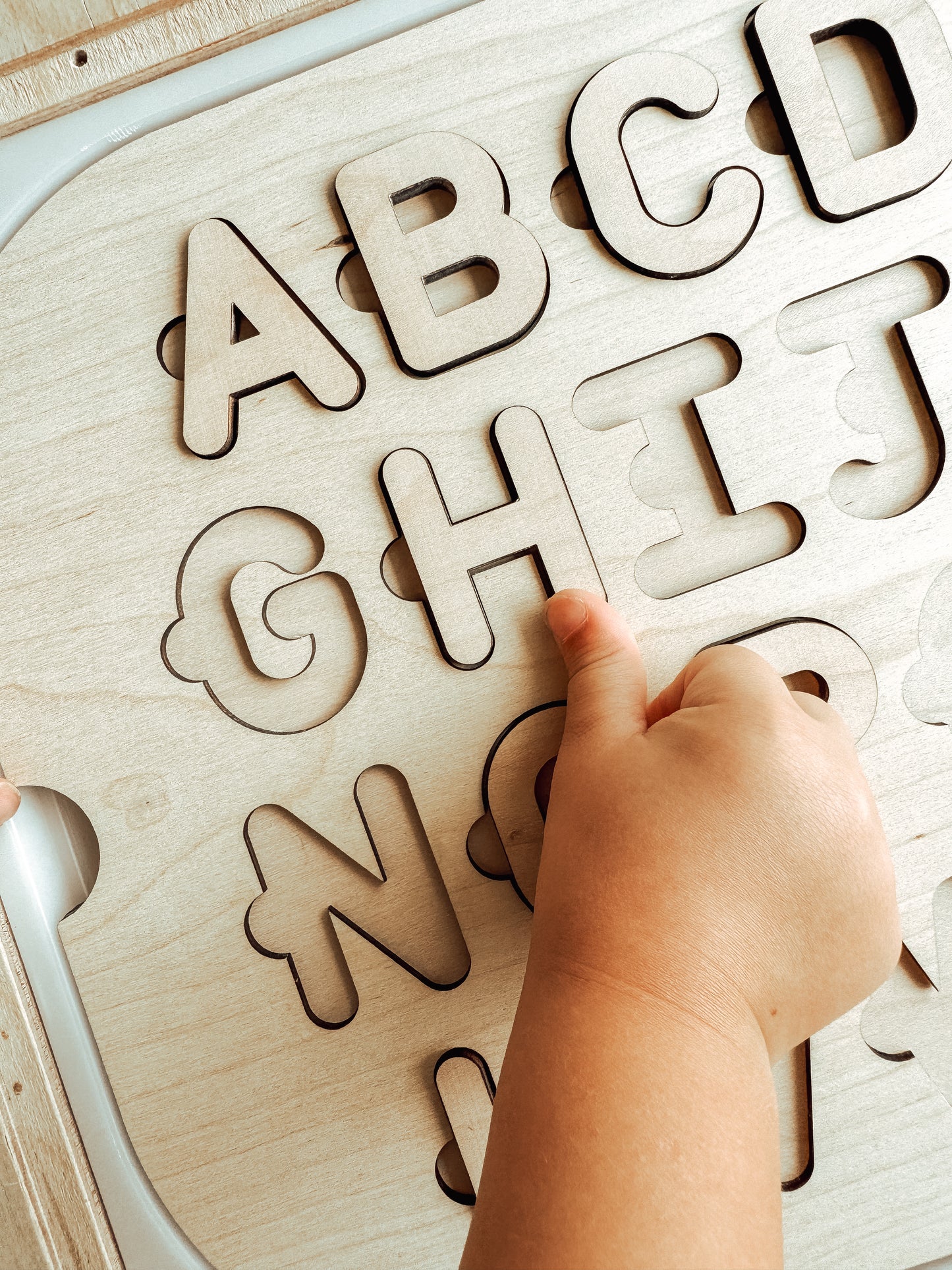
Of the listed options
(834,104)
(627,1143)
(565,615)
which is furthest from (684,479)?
(627,1143)

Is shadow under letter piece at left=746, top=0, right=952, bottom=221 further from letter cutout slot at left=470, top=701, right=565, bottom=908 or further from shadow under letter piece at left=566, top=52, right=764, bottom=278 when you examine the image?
letter cutout slot at left=470, top=701, right=565, bottom=908

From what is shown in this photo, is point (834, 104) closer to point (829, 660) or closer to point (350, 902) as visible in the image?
point (829, 660)

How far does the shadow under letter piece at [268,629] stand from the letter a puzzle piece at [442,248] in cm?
13

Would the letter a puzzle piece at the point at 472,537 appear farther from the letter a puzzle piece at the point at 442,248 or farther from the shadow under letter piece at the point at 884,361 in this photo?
the shadow under letter piece at the point at 884,361

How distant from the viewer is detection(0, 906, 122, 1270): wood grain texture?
0.51m

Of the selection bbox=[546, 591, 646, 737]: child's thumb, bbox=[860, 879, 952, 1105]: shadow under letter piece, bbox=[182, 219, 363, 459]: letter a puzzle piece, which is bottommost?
bbox=[860, 879, 952, 1105]: shadow under letter piece

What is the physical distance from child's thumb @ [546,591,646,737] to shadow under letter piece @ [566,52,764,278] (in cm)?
19

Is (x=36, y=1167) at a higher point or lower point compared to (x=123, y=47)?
lower

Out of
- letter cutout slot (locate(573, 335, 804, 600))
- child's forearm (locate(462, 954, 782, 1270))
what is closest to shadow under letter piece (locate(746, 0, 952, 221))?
letter cutout slot (locate(573, 335, 804, 600))

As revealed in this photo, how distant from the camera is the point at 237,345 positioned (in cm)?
49

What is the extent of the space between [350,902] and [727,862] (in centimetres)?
22

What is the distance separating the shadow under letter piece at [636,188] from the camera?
473 millimetres

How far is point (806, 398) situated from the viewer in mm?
481

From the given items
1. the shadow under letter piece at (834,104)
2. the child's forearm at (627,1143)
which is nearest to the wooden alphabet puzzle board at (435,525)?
the shadow under letter piece at (834,104)
